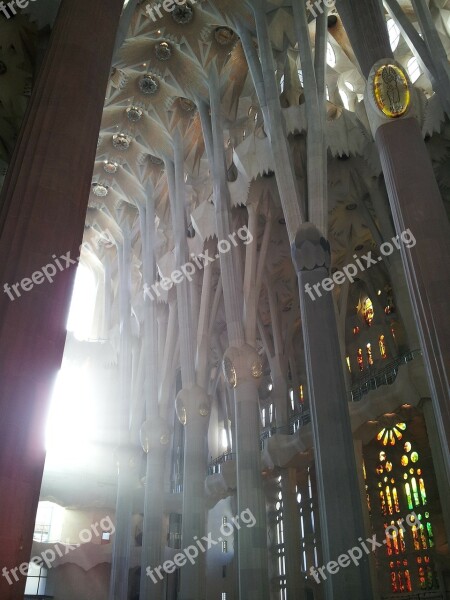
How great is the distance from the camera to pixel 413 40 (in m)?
13.2

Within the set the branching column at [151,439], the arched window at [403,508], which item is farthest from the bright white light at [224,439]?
the arched window at [403,508]

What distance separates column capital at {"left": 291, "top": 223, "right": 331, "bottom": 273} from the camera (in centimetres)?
1231

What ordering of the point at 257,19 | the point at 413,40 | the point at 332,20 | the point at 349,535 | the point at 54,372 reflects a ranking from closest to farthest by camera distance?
the point at 54,372, the point at 349,535, the point at 413,40, the point at 257,19, the point at 332,20

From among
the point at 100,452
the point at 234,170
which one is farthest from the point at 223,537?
the point at 234,170

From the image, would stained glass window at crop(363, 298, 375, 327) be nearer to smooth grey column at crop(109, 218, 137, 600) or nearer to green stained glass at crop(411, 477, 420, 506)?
green stained glass at crop(411, 477, 420, 506)

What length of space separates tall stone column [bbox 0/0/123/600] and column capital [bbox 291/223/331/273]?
6.90m

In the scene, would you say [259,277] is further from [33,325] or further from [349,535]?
[33,325]

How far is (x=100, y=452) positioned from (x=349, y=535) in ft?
67.6

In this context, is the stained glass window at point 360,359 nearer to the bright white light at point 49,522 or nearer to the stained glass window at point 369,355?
the stained glass window at point 369,355

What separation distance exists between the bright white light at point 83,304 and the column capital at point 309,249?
2223cm

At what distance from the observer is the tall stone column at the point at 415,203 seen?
7.16m

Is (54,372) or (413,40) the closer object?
(54,372)

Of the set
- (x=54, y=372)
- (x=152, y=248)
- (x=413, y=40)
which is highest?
(x=152, y=248)

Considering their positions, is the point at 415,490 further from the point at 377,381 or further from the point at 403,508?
the point at 377,381
